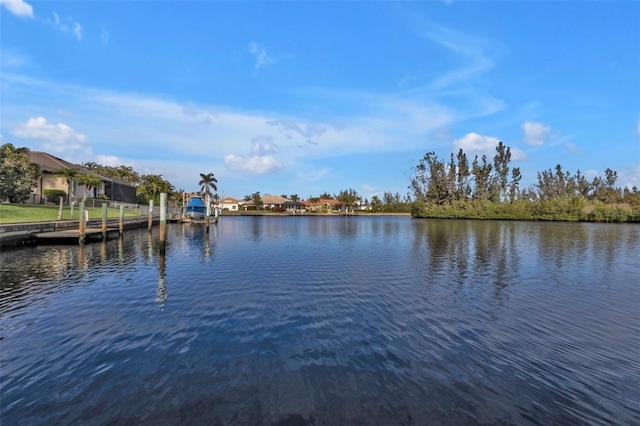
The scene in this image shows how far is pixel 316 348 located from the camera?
847 centimetres

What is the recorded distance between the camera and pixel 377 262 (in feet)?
72.0

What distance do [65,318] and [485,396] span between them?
38.9 feet

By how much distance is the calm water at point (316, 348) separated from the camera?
6031 millimetres

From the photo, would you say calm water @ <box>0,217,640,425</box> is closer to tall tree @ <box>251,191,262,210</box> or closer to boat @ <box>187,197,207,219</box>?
boat @ <box>187,197,207,219</box>

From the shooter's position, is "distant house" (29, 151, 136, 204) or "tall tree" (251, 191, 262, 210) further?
"tall tree" (251, 191, 262, 210)

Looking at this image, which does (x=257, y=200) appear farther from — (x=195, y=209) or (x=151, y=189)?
(x=195, y=209)

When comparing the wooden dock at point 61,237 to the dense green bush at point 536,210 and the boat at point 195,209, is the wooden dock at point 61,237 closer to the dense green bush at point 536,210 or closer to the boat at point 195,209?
the boat at point 195,209

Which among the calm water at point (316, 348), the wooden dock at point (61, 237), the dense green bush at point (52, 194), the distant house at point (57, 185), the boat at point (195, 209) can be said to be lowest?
the calm water at point (316, 348)

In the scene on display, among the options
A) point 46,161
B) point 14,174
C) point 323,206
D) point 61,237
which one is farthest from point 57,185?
point 323,206

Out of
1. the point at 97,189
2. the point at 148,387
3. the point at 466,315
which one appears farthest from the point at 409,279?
the point at 97,189

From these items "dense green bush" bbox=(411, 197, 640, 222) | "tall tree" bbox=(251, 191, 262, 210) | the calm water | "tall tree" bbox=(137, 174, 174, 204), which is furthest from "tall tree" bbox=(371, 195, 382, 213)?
the calm water

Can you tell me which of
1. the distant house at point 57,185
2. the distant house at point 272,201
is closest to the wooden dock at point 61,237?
the distant house at point 57,185

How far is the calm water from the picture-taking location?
237 inches

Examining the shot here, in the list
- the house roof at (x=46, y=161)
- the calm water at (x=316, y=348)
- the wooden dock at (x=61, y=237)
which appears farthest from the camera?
the house roof at (x=46, y=161)
